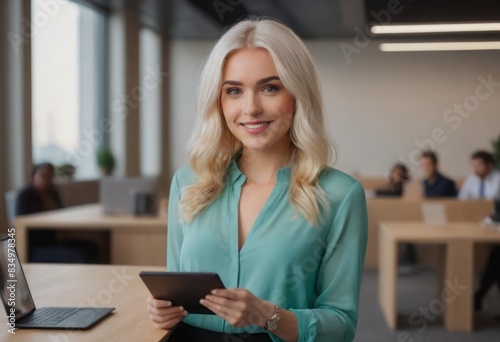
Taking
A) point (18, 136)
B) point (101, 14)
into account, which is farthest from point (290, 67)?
point (101, 14)

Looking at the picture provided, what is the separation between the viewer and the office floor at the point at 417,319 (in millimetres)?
4875

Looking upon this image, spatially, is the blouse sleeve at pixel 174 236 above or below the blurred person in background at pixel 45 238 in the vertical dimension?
above

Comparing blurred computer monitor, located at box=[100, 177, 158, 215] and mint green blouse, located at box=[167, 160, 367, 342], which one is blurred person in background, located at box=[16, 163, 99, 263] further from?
mint green blouse, located at box=[167, 160, 367, 342]

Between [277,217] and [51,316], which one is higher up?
[277,217]

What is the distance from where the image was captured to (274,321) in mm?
1629

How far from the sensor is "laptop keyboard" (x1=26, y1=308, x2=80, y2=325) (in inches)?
70.0

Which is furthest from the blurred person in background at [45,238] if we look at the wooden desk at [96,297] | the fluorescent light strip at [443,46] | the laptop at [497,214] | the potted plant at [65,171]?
the fluorescent light strip at [443,46]

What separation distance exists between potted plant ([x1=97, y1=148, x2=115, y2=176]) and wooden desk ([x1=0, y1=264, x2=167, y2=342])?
291 inches

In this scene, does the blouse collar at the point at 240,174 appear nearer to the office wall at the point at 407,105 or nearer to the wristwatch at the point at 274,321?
the wristwatch at the point at 274,321

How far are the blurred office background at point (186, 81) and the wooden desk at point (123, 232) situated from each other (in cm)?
197

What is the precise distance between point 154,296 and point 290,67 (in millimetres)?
720

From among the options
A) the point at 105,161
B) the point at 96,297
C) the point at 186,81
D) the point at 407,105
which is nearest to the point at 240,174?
the point at 96,297

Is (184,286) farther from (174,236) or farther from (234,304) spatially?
(174,236)

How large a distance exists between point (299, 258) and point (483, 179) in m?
6.25
